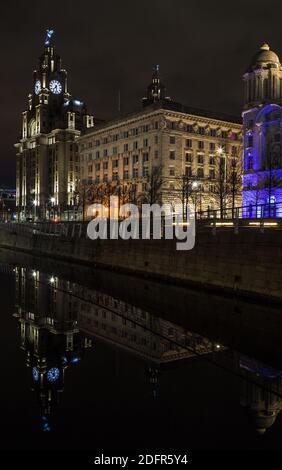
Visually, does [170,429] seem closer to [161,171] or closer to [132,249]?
[132,249]

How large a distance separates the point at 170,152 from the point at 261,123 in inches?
985

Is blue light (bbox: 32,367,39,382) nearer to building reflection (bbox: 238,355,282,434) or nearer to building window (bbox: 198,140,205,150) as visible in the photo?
building reflection (bbox: 238,355,282,434)

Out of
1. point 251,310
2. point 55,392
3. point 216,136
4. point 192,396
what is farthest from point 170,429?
point 216,136

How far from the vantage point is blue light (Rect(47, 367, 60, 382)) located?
44.6ft

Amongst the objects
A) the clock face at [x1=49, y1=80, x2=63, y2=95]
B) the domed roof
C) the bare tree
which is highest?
the clock face at [x1=49, y1=80, x2=63, y2=95]

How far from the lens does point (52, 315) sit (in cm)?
2353

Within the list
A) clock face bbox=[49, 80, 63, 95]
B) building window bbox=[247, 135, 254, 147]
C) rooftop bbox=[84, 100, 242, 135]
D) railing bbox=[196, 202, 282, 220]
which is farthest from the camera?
clock face bbox=[49, 80, 63, 95]

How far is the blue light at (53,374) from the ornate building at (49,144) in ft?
408

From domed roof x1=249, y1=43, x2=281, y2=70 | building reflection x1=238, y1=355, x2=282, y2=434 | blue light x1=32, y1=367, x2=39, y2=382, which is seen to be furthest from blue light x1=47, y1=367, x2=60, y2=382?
domed roof x1=249, y1=43, x2=281, y2=70

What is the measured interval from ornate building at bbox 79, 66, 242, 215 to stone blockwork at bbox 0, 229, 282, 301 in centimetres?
4222

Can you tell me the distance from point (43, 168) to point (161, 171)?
78802 millimetres

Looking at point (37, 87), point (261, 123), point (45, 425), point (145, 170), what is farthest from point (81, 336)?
point (37, 87)

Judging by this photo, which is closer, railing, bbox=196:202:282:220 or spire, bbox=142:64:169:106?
railing, bbox=196:202:282:220
